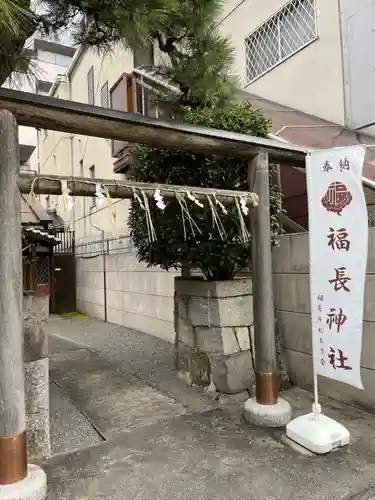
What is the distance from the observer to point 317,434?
3543mm

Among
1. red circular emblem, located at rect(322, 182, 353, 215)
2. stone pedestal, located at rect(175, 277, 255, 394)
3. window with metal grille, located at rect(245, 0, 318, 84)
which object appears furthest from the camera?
window with metal grille, located at rect(245, 0, 318, 84)

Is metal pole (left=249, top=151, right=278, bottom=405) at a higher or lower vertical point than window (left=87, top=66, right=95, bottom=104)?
lower

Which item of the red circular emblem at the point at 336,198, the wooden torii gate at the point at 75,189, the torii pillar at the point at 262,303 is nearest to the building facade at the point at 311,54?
the wooden torii gate at the point at 75,189

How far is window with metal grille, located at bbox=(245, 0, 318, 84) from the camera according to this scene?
8266mm

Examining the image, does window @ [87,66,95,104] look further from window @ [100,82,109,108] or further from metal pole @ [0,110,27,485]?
metal pole @ [0,110,27,485]

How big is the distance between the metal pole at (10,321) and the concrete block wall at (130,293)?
499 cm

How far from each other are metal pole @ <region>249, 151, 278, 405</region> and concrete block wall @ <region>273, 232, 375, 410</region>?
918 mm

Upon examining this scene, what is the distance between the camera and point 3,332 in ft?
9.70

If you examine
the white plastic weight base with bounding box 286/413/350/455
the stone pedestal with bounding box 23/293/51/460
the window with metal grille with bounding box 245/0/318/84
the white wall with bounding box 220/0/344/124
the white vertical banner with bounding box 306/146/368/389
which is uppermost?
the window with metal grille with bounding box 245/0/318/84

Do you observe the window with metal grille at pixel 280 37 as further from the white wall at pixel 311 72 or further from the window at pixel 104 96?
the window at pixel 104 96

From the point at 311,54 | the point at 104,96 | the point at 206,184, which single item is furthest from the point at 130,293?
the point at 311,54

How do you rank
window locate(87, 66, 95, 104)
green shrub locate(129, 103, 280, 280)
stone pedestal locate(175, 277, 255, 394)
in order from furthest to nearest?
1. window locate(87, 66, 95, 104)
2. stone pedestal locate(175, 277, 255, 394)
3. green shrub locate(129, 103, 280, 280)

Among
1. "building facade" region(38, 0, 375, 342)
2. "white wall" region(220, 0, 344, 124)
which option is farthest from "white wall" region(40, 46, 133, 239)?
"white wall" region(220, 0, 344, 124)

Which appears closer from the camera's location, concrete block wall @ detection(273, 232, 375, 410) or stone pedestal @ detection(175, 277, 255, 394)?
concrete block wall @ detection(273, 232, 375, 410)
